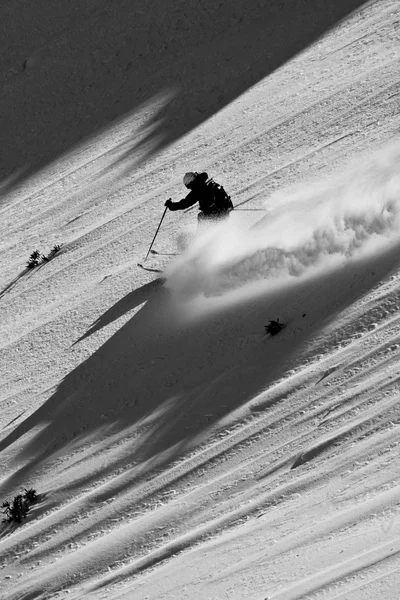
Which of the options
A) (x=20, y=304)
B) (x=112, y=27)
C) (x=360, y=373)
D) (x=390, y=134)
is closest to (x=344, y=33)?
(x=390, y=134)

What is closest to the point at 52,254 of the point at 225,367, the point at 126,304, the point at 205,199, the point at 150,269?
the point at 150,269

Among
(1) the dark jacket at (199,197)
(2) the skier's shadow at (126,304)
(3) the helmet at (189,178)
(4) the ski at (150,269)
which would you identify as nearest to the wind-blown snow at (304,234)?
(4) the ski at (150,269)

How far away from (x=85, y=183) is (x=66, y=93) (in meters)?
5.45

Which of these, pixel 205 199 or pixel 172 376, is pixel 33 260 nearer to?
pixel 205 199

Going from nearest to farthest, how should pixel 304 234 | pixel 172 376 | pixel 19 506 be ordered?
pixel 19 506 < pixel 172 376 < pixel 304 234

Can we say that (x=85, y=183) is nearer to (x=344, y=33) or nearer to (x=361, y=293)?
(x=344, y=33)

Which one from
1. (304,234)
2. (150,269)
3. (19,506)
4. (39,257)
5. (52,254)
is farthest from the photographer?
(39,257)

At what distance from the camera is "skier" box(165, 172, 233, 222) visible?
14.6m

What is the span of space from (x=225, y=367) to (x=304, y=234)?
110 inches

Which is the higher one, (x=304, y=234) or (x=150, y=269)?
(x=150, y=269)

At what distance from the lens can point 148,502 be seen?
11203 millimetres

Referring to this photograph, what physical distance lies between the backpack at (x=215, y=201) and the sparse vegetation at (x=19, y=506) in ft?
17.7

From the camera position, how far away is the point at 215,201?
14.9m

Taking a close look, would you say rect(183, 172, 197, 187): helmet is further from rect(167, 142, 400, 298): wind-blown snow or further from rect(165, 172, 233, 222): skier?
rect(167, 142, 400, 298): wind-blown snow
